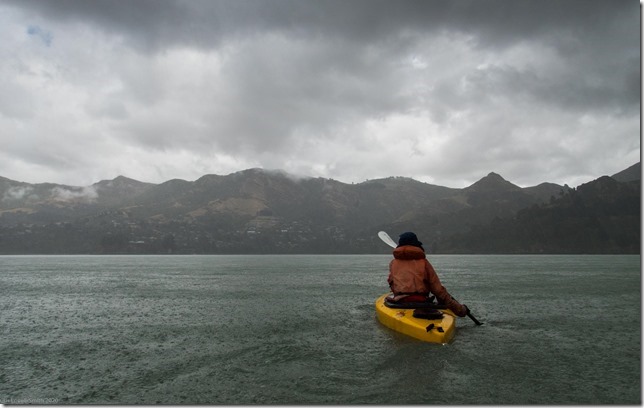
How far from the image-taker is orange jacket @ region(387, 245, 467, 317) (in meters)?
21.1

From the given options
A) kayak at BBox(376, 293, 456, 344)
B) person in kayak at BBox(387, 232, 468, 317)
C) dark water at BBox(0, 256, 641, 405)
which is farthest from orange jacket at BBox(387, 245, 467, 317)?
dark water at BBox(0, 256, 641, 405)

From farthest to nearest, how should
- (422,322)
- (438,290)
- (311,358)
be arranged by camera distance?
(438,290), (422,322), (311,358)

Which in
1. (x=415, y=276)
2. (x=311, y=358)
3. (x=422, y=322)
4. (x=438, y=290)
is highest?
(x=415, y=276)

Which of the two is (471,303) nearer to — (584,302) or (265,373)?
(584,302)

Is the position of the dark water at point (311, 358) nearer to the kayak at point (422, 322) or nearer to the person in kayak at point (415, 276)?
the kayak at point (422, 322)

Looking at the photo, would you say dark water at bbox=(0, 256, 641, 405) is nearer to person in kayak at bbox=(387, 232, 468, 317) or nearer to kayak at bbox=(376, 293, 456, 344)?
kayak at bbox=(376, 293, 456, 344)

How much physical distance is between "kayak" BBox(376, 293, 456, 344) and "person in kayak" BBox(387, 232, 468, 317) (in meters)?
0.49

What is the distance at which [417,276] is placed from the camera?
21.3 meters

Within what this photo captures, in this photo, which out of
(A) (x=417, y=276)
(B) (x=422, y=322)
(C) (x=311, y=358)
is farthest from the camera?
(A) (x=417, y=276)

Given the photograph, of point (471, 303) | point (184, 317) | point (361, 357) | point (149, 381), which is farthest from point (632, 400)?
point (184, 317)

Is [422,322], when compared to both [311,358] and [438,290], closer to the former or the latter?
[438,290]

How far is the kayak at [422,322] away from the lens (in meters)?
19.1

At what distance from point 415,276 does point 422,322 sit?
246 centimetres

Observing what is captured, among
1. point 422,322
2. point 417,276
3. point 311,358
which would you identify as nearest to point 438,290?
point 417,276
